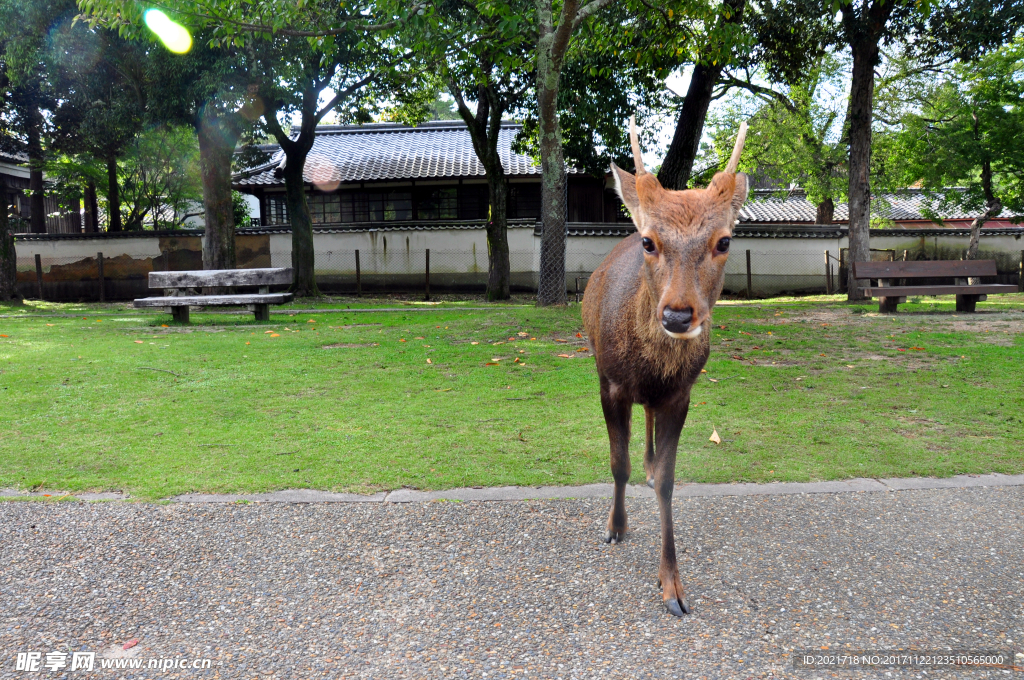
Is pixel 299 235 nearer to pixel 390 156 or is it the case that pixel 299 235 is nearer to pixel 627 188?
pixel 390 156

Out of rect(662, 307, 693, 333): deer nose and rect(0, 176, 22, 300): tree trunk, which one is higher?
rect(0, 176, 22, 300): tree trunk

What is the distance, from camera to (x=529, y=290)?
23141mm

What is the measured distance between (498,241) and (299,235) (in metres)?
5.80

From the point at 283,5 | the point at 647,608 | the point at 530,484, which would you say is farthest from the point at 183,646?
the point at 283,5

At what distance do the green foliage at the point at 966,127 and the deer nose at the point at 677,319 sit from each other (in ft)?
65.7

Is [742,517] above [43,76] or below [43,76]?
below

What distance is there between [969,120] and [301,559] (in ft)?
78.3

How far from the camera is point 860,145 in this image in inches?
645

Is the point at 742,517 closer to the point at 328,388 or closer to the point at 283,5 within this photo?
the point at 328,388

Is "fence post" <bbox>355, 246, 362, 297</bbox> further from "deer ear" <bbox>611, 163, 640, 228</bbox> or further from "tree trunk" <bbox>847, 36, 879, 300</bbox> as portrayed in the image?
"deer ear" <bbox>611, 163, 640, 228</bbox>

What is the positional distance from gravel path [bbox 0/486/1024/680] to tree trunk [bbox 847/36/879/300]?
44.0ft

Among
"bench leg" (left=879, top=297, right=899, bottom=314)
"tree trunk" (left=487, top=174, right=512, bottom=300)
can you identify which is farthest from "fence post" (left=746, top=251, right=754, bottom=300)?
"bench leg" (left=879, top=297, right=899, bottom=314)

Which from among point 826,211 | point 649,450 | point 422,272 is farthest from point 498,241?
point 649,450

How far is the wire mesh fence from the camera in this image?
76.4 feet
